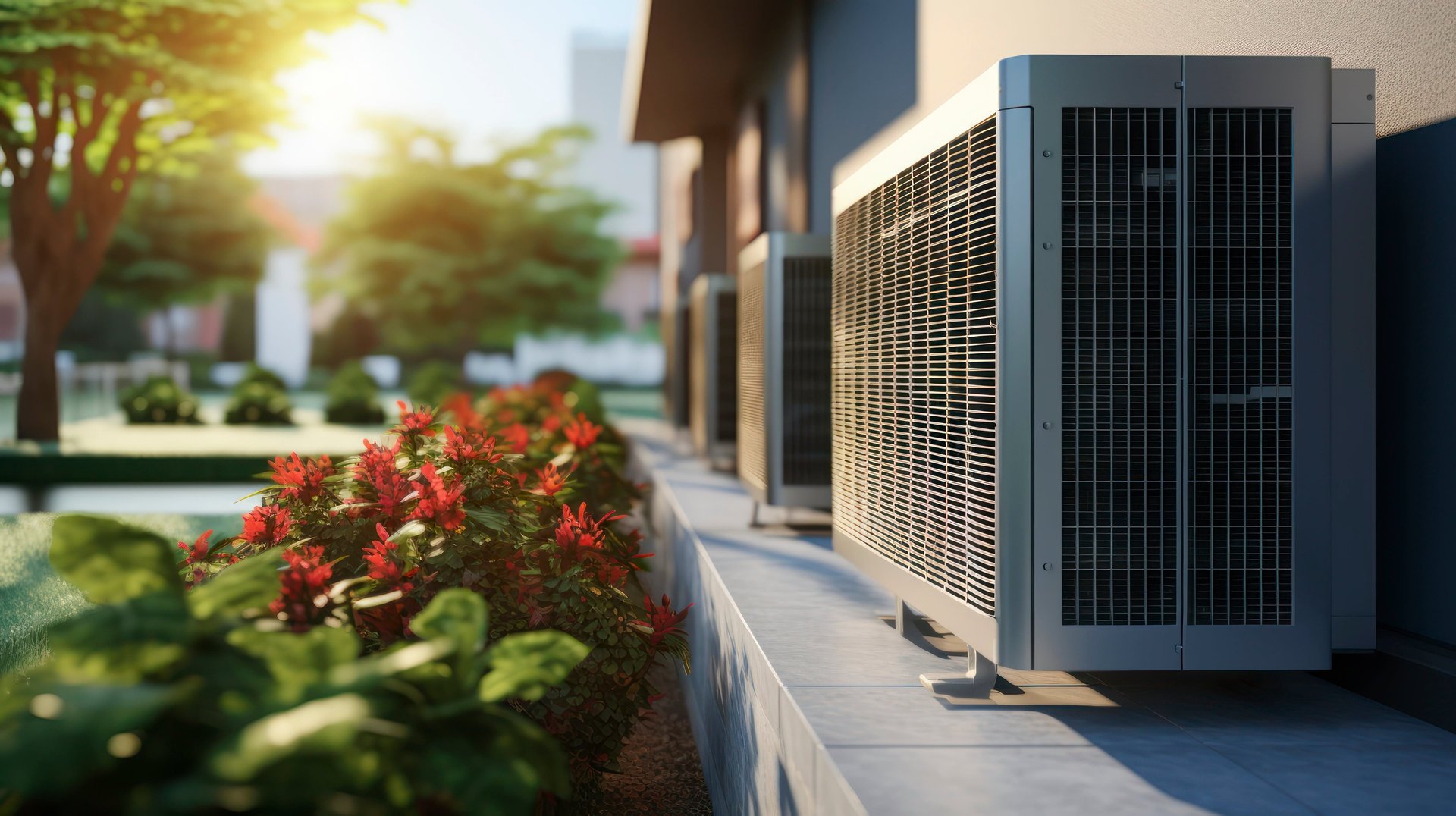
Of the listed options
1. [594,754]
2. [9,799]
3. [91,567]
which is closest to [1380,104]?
[594,754]

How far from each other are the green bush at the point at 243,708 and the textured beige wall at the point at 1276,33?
6.87ft

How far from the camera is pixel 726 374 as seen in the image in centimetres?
870

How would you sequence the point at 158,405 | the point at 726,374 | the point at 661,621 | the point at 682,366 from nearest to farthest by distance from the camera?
the point at 661,621 < the point at 726,374 < the point at 682,366 < the point at 158,405

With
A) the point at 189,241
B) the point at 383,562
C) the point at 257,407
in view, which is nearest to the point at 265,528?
the point at 383,562

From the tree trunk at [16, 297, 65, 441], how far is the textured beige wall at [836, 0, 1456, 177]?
48.3ft

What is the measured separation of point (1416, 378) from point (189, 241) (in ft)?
98.0

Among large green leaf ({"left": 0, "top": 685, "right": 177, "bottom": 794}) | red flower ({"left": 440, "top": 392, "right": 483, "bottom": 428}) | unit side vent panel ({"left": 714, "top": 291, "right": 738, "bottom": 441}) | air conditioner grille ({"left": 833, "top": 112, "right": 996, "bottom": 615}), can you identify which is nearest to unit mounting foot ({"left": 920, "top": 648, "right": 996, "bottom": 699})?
air conditioner grille ({"left": 833, "top": 112, "right": 996, "bottom": 615})

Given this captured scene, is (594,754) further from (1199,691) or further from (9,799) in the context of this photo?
(9,799)

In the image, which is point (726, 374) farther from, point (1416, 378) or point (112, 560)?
point (112, 560)

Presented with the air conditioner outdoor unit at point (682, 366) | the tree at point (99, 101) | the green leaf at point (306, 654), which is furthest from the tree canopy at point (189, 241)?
the green leaf at point (306, 654)

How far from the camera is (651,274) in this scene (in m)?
41.3

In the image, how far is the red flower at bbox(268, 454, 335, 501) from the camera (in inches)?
114

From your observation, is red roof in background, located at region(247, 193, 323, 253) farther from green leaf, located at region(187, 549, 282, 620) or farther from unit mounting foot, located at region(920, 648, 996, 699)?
green leaf, located at region(187, 549, 282, 620)

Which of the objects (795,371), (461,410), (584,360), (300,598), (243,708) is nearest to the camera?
(243,708)
